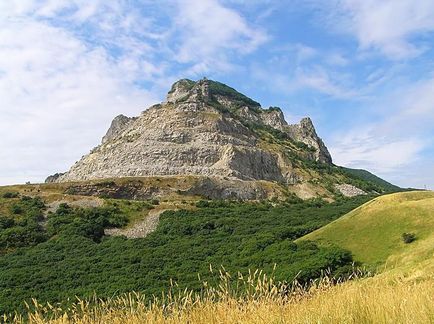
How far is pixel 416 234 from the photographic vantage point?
2966 cm

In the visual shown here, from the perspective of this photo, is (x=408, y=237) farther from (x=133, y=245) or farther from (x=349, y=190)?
(x=349, y=190)

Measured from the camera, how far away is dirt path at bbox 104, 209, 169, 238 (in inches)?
2347

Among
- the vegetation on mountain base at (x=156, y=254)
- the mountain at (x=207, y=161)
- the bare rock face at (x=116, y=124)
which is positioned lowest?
the vegetation on mountain base at (x=156, y=254)

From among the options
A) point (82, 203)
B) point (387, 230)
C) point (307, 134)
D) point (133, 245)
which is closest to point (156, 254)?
point (133, 245)

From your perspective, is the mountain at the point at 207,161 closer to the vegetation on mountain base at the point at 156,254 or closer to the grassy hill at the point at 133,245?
the grassy hill at the point at 133,245

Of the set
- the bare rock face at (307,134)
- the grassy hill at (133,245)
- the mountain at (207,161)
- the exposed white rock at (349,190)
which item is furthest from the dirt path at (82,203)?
the bare rock face at (307,134)

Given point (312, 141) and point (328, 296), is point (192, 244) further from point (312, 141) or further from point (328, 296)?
point (312, 141)

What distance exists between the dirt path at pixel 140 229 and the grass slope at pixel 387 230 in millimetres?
27929

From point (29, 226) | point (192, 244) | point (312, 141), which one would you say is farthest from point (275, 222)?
point (312, 141)

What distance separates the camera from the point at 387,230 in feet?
105

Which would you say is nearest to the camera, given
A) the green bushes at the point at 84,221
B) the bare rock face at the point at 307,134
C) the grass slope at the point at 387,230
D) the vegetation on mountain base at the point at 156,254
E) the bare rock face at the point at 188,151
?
the grass slope at the point at 387,230

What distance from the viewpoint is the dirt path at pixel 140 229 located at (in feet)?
196

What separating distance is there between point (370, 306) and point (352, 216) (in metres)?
33.7

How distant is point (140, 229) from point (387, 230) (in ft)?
123
